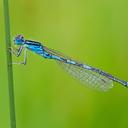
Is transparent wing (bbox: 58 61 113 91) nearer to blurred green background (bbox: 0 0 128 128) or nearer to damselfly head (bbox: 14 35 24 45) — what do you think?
blurred green background (bbox: 0 0 128 128)

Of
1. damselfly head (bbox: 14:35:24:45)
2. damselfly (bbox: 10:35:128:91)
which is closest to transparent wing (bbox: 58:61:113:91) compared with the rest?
damselfly (bbox: 10:35:128:91)

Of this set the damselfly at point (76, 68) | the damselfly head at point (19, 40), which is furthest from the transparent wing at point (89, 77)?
the damselfly head at point (19, 40)

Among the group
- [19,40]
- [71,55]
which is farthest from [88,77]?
[19,40]

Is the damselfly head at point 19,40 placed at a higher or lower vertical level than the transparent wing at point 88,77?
higher

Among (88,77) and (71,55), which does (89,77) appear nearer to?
(88,77)

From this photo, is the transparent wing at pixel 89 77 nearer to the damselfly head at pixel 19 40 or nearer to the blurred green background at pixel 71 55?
the blurred green background at pixel 71 55

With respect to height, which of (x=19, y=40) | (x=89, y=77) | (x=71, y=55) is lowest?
(x=89, y=77)
